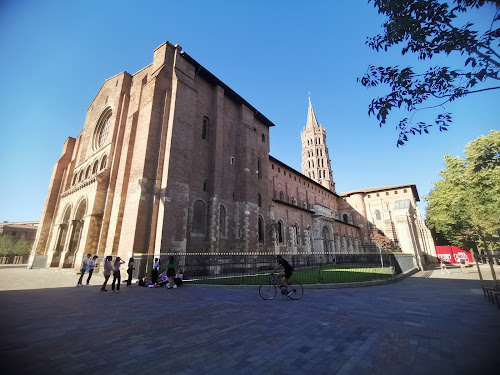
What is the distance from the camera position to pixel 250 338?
4.10m

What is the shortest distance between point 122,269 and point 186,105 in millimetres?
12989

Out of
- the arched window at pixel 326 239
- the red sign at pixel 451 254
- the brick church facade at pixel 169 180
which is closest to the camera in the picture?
the brick church facade at pixel 169 180

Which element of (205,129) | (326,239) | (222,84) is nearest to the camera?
(205,129)

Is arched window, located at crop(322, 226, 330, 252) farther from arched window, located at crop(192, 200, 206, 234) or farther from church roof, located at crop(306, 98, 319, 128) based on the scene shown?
church roof, located at crop(306, 98, 319, 128)

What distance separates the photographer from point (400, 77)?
4.95m

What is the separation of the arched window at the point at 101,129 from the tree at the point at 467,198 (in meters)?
35.7

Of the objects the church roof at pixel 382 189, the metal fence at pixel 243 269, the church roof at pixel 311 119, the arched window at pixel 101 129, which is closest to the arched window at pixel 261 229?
the metal fence at pixel 243 269

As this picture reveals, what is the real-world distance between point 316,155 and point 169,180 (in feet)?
168

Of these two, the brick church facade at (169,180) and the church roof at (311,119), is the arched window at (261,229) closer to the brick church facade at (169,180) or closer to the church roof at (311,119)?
the brick church facade at (169,180)

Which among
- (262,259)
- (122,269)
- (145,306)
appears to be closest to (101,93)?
(122,269)

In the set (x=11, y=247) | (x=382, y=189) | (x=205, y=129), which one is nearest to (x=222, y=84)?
(x=205, y=129)

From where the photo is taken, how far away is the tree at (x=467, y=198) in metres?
20.2

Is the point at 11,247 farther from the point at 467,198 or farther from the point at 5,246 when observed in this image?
the point at 467,198

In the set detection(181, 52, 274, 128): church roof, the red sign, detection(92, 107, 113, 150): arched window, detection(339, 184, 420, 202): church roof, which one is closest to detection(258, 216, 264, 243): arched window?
detection(181, 52, 274, 128): church roof
